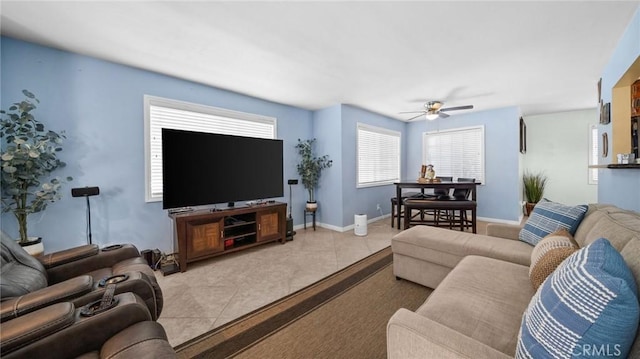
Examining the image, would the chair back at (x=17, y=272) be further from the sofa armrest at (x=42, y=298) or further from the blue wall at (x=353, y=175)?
the blue wall at (x=353, y=175)

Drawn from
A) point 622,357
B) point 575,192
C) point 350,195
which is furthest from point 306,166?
point 575,192

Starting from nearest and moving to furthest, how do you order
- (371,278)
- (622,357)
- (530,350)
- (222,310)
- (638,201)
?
1. (622,357)
2. (530,350)
3. (638,201)
4. (222,310)
5. (371,278)

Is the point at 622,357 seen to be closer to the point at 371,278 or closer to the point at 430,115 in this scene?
the point at 371,278

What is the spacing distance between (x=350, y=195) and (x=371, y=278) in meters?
2.37

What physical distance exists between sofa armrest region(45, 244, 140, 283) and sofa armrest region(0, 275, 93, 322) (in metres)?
0.61

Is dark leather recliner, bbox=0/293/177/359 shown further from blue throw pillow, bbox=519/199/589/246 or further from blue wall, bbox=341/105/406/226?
blue wall, bbox=341/105/406/226

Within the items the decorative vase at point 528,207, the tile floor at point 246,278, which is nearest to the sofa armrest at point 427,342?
the tile floor at point 246,278

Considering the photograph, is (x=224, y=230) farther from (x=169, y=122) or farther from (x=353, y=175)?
(x=353, y=175)

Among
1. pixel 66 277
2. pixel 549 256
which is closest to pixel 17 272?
pixel 66 277

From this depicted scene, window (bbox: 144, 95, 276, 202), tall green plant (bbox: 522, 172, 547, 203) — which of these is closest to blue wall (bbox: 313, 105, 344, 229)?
window (bbox: 144, 95, 276, 202)

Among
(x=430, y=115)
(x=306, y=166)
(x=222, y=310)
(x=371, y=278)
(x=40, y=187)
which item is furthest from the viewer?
(x=306, y=166)

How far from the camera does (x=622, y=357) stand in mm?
666

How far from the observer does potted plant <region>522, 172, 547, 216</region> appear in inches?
221

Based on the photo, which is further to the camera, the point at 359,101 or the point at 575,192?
the point at 575,192
